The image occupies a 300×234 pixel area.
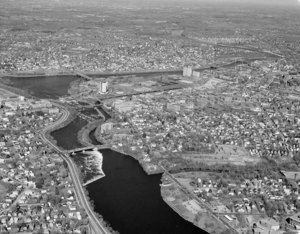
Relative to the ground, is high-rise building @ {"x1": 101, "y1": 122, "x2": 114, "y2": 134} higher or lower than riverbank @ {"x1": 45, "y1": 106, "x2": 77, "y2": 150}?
higher

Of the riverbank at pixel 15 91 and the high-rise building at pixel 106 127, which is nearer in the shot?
the high-rise building at pixel 106 127

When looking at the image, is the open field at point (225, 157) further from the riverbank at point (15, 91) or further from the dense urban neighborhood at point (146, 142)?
the riverbank at point (15, 91)

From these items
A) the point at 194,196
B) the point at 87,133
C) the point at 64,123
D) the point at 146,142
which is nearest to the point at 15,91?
the point at 64,123

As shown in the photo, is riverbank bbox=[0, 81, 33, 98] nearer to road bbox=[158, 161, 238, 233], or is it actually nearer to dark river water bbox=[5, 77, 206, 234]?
dark river water bbox=[5, 77, 206, 234]

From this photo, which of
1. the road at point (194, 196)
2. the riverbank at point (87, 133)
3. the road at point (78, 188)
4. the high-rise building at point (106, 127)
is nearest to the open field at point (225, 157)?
the road at point (194, 196)

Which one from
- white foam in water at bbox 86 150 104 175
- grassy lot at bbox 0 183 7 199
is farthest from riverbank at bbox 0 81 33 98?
grassy lot at bbox 0 183 7 199

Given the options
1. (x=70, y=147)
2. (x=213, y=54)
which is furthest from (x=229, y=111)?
(x=213, y=54)

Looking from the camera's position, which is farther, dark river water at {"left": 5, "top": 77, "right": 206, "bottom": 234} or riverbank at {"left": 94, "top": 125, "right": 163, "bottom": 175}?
riverbank at {"left": 94, "top": 125, "right": 163, "bottom": 175}

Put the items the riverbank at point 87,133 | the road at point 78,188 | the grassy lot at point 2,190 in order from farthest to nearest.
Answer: the riverbank at point 87,133 → the grassy lot at point 2,190 → the road at point 78,188

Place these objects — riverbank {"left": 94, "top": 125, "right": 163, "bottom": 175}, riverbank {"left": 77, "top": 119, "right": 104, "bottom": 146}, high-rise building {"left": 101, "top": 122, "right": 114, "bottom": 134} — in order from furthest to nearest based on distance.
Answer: high-rise building {"left": 101, "top": 122, "right": 114, "bottom": 134} < riverbank {"left": 77, "top": 119, "right": 104, "bottom": 146} < riverbank {"left": 94, "top": 125, "right": 163, "bottom": 175}
